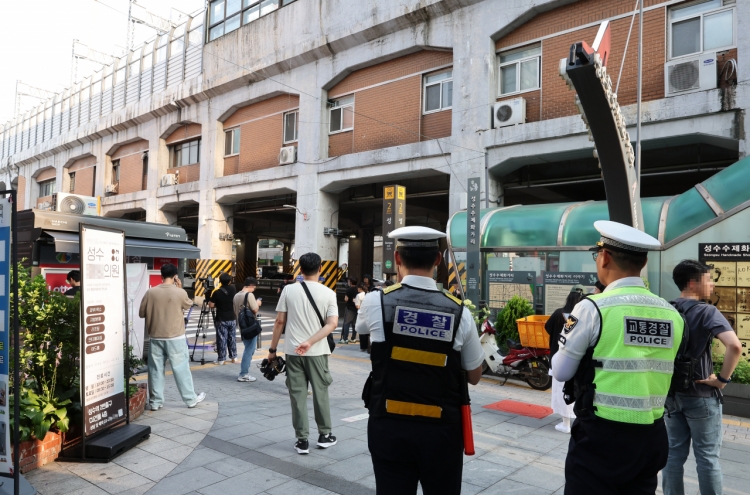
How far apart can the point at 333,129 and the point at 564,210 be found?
35.9ft

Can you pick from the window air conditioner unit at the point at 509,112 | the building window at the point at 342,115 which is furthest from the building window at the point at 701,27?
the building window at the point at 342,115

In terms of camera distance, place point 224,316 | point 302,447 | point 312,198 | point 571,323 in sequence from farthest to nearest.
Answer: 1. point 312,198
2. point 224,316
3. point 302,447
4. point 571,323

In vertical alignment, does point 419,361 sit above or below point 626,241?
below

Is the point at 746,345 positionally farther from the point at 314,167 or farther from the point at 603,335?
the point at 314,167

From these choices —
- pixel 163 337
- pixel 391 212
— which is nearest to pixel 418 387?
pixel 163 337

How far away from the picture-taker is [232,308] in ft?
32.2

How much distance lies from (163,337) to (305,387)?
2.45 meters

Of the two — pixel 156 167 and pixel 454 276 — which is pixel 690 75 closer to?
pixel 454 276

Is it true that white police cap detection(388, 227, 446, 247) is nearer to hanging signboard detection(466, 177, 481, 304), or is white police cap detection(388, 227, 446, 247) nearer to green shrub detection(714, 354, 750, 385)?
green shrub detection(714, 354, 750, 385)

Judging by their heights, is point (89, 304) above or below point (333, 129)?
below

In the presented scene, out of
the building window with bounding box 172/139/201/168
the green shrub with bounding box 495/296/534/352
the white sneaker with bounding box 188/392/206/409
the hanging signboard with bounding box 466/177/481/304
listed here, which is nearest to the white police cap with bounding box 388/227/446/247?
the white sneaker with bounding box 188/392/206/409

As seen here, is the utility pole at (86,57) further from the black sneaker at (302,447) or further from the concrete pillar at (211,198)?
the black sneaker at (302,447)

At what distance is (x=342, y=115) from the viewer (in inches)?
766

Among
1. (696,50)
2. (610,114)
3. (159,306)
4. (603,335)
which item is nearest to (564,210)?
(610,114)
